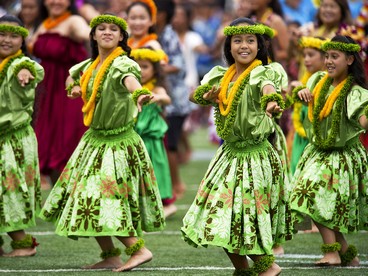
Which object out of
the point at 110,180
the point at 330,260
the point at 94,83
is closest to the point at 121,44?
the point at 94,83

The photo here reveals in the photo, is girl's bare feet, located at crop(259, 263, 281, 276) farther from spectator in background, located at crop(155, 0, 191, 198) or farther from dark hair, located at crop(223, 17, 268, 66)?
spectator in background, located at crop(155, 0, 191, 198)

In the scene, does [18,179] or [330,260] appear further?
[18,179]

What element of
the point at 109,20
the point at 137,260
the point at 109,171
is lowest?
the point at 137,260

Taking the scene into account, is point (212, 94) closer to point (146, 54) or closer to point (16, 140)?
point (16, 140)

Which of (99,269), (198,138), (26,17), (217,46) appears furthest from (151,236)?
(198,138)

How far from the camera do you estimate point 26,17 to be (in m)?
12.9

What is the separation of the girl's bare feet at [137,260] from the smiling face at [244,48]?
1.46 metres

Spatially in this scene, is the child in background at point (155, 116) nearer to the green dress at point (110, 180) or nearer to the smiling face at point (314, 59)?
the smiling face at point (314, 59)

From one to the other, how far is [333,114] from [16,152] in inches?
89.6

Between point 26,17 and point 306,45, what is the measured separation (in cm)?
436

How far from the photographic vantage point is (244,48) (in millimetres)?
7270

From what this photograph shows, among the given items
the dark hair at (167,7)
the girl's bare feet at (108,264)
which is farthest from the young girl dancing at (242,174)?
the dark hair at (167,7)

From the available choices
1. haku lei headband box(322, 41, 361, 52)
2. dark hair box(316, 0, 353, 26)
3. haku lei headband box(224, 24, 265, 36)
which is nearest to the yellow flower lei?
haku lei headband box(224, 24, 265, 36)

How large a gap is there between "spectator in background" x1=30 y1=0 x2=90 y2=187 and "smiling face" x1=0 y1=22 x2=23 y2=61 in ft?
8.08
